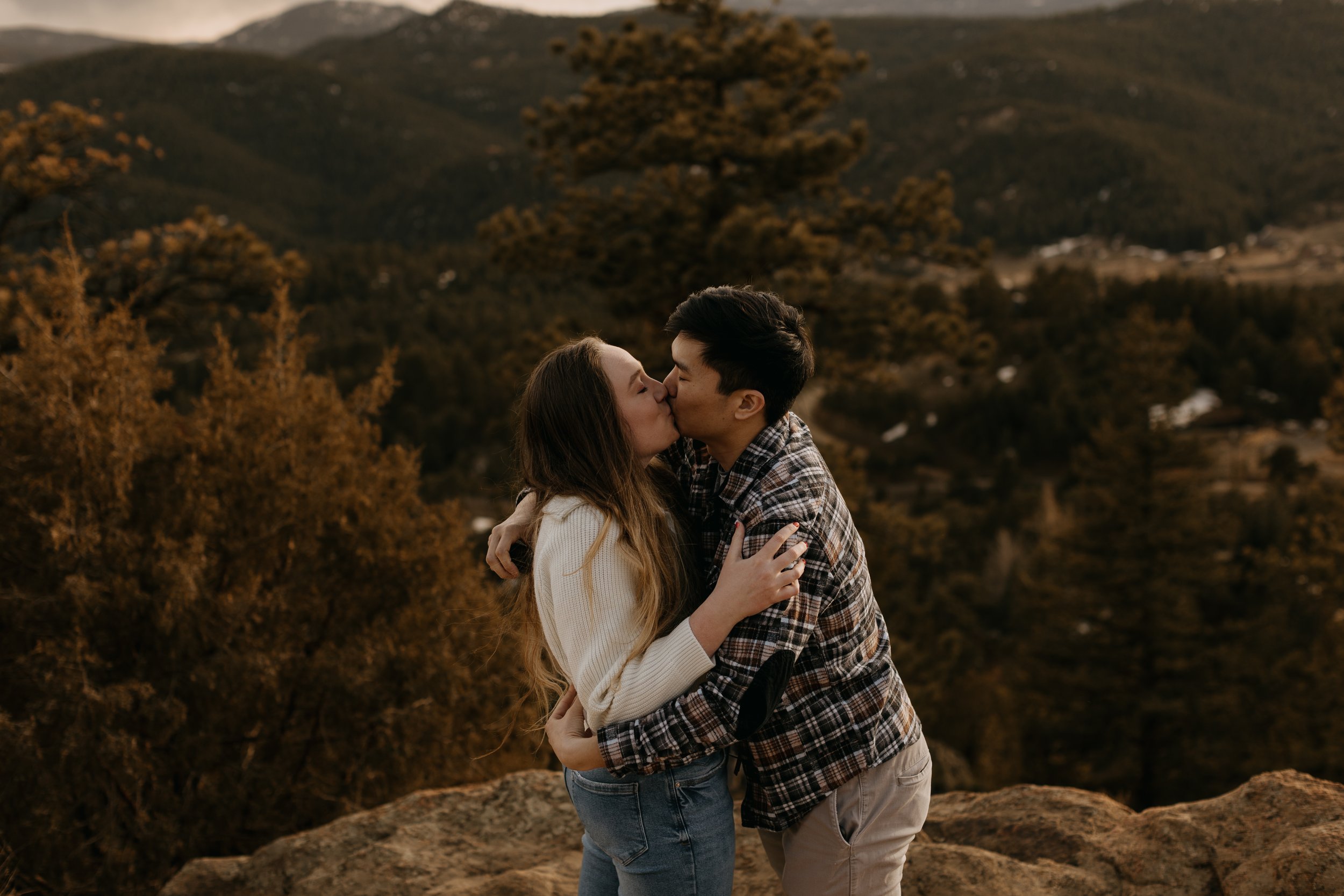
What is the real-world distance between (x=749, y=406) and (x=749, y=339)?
0.18m

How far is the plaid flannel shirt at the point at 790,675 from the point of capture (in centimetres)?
229

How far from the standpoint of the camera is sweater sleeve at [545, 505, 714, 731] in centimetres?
230

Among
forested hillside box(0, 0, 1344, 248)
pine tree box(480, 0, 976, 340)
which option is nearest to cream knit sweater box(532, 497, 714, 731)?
pine tree box(480, 0, 976, 340)

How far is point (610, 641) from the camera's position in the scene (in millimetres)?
2338

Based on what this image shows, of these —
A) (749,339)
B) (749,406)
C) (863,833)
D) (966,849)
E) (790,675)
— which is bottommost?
(966,849)

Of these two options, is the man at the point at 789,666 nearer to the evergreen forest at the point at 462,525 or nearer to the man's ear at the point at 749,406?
the man's ear at the point at 749,406

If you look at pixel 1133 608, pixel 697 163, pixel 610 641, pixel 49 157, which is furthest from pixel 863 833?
pixel 1133 608

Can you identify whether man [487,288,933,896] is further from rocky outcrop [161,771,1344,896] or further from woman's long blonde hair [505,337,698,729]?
rocky outcrop [161,771,1344,896]

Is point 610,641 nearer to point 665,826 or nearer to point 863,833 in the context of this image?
point 665,826

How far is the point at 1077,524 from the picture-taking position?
26.1 meters

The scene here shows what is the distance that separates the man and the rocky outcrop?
1.29 metres

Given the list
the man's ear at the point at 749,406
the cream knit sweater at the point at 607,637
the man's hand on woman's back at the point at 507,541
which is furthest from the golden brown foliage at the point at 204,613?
the man's ear at the point at 749,406

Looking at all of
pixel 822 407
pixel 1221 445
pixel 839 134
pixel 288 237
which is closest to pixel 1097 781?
pixel 839 134

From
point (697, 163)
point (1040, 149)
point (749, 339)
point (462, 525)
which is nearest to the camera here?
point (749, 339)
